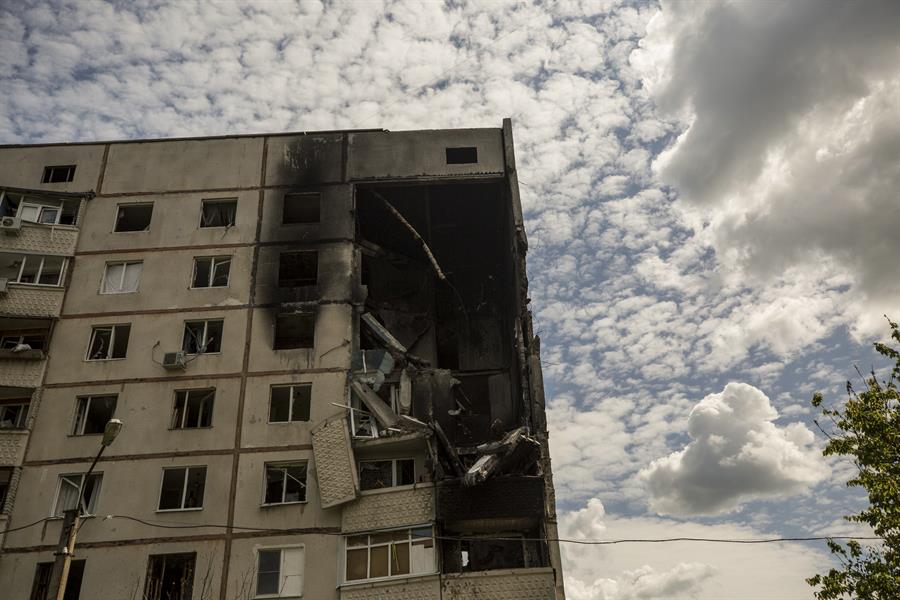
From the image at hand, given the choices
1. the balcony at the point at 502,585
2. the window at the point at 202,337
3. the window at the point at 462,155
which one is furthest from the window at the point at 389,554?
the window at the point at 462,155

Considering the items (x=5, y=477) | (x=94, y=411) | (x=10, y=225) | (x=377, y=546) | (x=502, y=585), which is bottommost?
(x=502, y=585)

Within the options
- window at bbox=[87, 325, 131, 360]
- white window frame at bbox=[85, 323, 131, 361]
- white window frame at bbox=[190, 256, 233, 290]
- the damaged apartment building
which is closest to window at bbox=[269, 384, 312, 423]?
the damaged apartment building

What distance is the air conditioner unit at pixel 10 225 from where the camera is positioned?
3103cm

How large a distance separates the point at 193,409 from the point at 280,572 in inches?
298

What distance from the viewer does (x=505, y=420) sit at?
33.8 metres

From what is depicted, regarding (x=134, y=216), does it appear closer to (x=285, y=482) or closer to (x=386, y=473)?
(x=285, y=482)

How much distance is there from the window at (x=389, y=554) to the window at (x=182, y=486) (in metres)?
6.12

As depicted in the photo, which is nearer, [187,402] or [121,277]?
[187,402]

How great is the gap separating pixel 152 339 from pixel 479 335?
15576 millimetres

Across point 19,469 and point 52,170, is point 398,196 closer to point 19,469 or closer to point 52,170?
point 52,170

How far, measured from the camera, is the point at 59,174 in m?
34.0

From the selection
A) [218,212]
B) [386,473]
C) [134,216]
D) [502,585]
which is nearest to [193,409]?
[386,473]

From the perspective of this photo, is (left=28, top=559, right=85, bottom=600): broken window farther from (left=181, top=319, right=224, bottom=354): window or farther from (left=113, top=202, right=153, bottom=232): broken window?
(left=113, top=202, right=153, bottom=232): broken window

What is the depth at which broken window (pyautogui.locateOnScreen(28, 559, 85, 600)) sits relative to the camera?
2491cm
